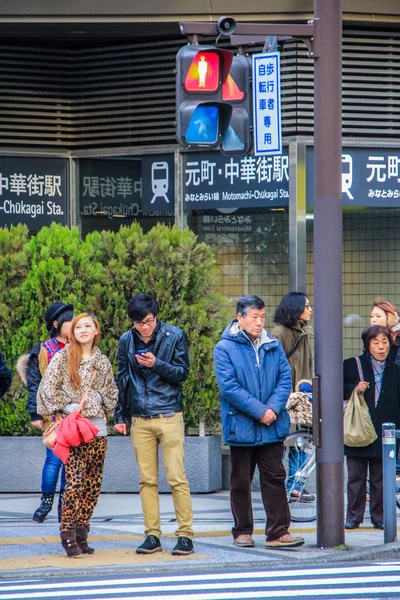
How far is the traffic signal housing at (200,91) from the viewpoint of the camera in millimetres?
8438

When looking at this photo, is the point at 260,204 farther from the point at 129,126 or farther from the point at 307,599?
the point at 307,599

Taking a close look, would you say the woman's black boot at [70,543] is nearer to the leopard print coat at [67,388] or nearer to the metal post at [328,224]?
the leopard print coat at [67,388]

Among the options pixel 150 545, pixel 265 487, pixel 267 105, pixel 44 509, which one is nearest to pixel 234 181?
pixel 267 105

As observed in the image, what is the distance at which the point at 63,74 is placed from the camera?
1472cm

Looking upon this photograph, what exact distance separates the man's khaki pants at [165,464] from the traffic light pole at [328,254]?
39.3 inches

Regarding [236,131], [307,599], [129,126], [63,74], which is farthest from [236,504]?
[63,74]

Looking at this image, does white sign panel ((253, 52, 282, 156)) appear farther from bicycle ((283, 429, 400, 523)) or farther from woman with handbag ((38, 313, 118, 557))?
bicycle ((283, 429, 400, 523))

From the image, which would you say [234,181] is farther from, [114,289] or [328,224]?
[328,224]

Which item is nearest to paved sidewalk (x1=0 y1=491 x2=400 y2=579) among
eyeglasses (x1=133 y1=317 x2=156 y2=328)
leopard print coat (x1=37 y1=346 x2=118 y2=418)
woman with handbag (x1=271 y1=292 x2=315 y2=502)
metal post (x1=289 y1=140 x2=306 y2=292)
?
leopard print coat (x1=37 y1=346 x2=118 y2=418)

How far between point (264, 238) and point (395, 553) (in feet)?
18.8

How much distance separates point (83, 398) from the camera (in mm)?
8586

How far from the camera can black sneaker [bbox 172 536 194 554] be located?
27.4 ft

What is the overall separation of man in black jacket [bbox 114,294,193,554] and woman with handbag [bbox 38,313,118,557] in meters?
0.15

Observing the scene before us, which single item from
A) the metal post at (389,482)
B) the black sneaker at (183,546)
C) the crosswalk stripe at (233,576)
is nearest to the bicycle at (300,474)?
the metal post at (389,482)
